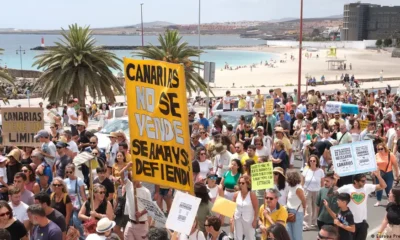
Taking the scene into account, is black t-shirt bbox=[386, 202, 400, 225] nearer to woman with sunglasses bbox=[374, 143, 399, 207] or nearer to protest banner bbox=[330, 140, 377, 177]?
protest banner bbox=[330, 140, 377, 177]

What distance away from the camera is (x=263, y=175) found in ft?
28.9

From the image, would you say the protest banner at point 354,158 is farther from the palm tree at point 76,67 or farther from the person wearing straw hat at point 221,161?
the palm tree at point 76,67

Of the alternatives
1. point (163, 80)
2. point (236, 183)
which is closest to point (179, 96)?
point (163, 80)

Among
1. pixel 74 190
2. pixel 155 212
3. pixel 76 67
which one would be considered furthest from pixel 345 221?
pixel 76 67

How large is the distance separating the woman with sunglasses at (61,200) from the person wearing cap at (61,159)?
209 centimetres

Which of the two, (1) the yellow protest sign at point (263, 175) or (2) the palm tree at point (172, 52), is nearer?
(1) the yellow protest sign at point (263, 175)

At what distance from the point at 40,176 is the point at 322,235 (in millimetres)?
5615

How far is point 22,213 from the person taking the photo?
7.86 m

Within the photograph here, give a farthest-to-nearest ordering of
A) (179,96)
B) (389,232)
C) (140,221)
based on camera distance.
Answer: (140,221) → (389,232) → (179,96)

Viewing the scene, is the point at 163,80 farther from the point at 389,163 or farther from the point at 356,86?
the point at 356,86

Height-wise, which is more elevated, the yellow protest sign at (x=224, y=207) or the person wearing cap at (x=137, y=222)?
the yellow protest sign at (x=224, y=207)

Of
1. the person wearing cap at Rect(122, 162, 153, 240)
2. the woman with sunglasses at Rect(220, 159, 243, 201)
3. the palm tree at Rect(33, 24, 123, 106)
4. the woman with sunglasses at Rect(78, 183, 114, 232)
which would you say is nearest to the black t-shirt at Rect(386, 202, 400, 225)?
the woman with sunglasses at Rect(220, 159, 243, 201)

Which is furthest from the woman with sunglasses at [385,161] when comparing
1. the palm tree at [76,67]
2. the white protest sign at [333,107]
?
the palm tree at [76,67]

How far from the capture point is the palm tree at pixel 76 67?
1966cm
